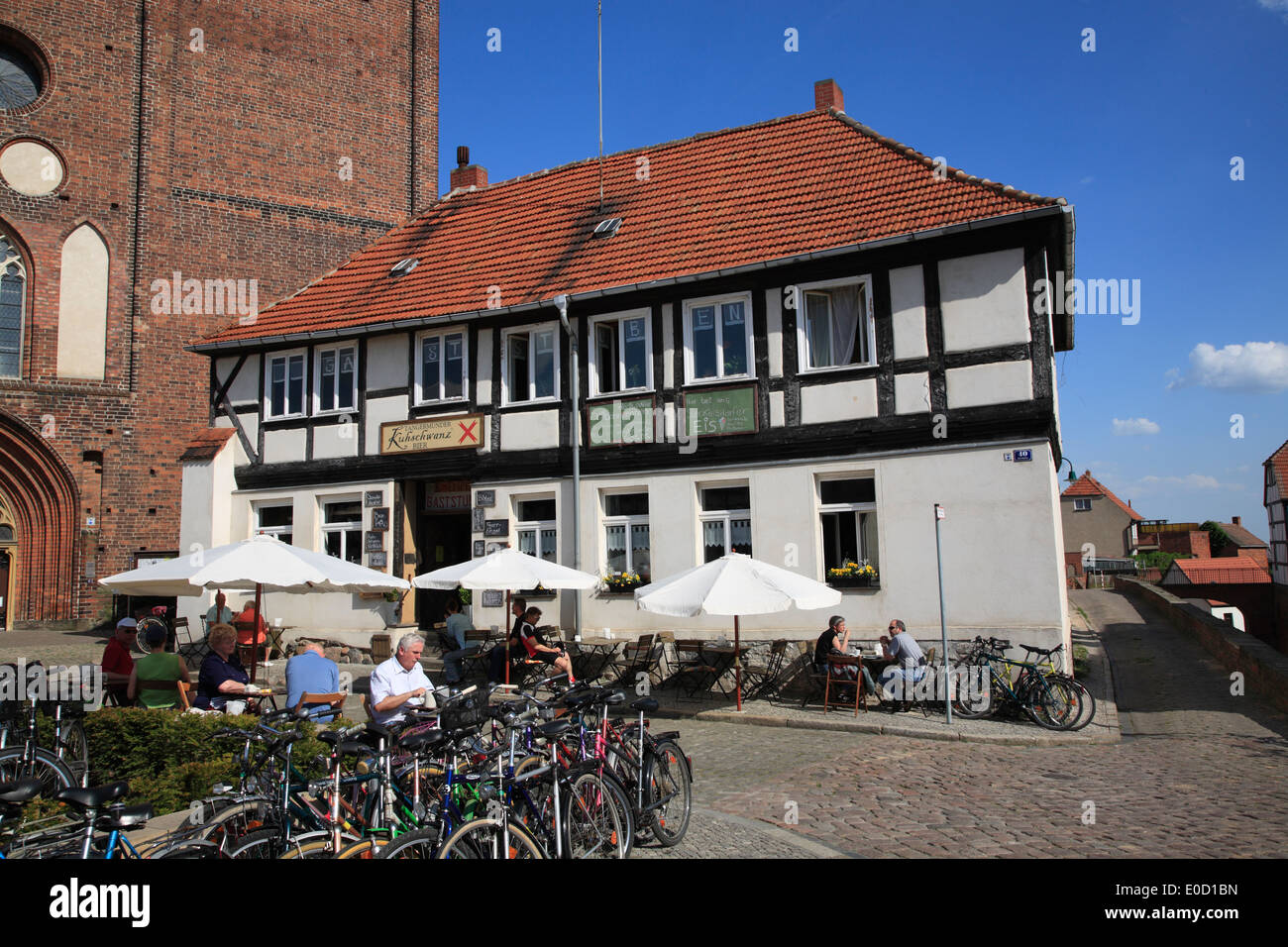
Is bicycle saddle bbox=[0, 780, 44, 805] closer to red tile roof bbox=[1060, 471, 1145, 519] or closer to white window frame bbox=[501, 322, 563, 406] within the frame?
white window frame bbox=[501, 322, 563, 406]

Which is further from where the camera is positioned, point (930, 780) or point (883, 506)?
point (883, 506)

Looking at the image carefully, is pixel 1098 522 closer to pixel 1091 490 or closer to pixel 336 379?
pixel 1091 490

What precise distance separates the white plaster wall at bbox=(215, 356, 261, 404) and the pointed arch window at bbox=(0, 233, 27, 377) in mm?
7380

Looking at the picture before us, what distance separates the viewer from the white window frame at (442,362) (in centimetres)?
1758

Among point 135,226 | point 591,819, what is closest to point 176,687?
point 591,819

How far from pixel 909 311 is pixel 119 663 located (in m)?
10.9

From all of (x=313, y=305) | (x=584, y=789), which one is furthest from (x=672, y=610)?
(x=313, y=305)

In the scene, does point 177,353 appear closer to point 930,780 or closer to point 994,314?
point 994,314

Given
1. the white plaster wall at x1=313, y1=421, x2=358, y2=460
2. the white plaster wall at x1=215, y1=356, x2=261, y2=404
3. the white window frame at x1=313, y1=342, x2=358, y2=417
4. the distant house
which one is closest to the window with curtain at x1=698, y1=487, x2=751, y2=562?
the white plaster wall at x1=313, y1=421, x2=358, y2=460

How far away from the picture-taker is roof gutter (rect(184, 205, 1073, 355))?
13.3 meters

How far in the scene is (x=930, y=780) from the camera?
8844 millimetres

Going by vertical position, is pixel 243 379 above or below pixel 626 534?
above

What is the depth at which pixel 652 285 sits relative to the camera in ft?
51.4
